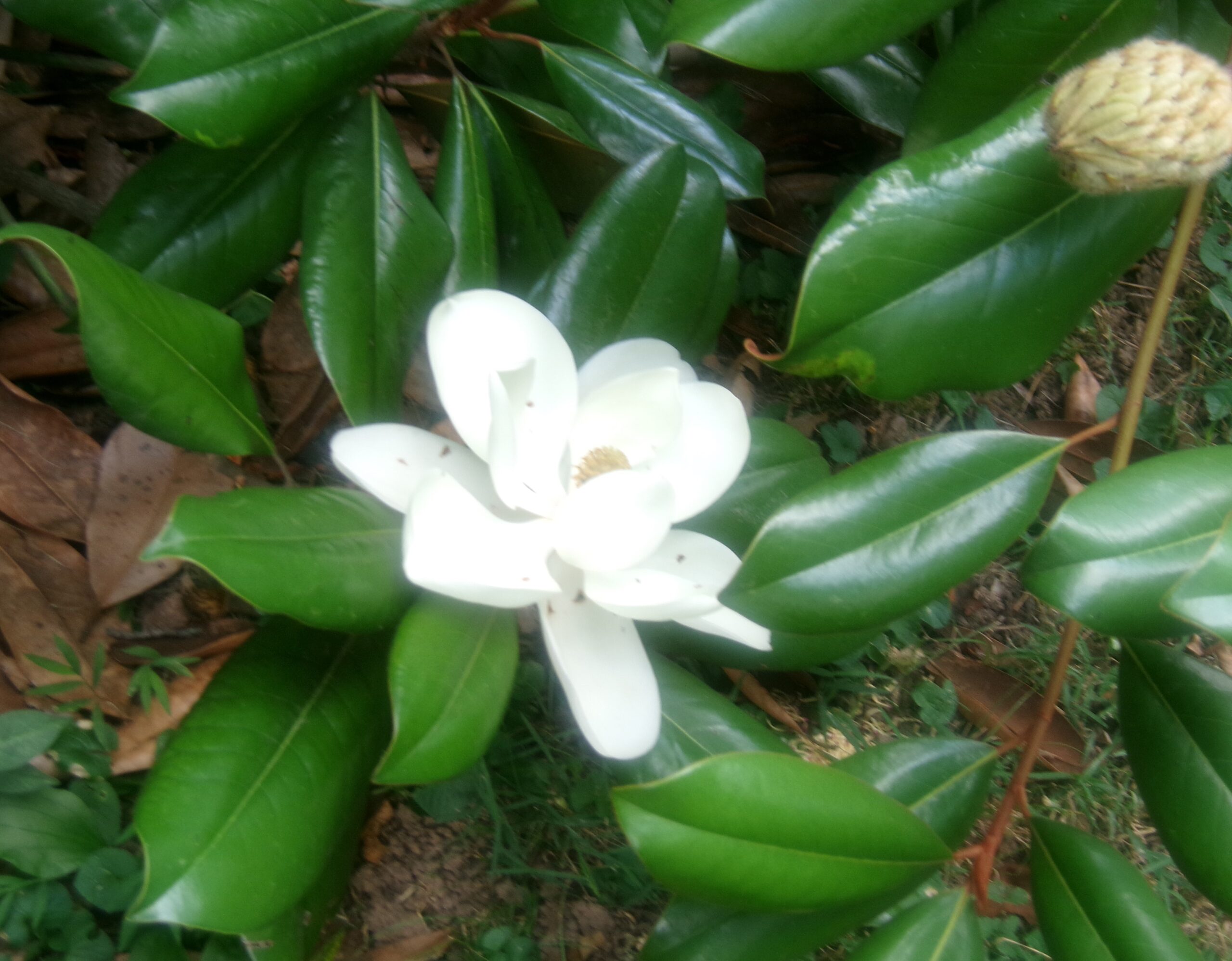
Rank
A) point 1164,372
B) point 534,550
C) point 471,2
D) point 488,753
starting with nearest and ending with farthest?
1. point 534,550
2. point 471,2
3. point 488,753
4. point 1164,372

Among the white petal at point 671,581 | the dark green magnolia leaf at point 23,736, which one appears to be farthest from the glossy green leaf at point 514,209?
the dark green magnolia leaf at point 23,736

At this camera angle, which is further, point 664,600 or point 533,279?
point 533,279

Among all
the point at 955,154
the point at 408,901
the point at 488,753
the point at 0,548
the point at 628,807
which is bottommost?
the point at 408,901

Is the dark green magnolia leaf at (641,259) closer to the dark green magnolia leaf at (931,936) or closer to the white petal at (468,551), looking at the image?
the white petal at (468,551)

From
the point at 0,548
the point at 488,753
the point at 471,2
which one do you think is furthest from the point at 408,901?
the point at 471,2

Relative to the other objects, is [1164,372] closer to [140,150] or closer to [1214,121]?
[1214,121]

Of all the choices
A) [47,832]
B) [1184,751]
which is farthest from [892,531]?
[47,832]
